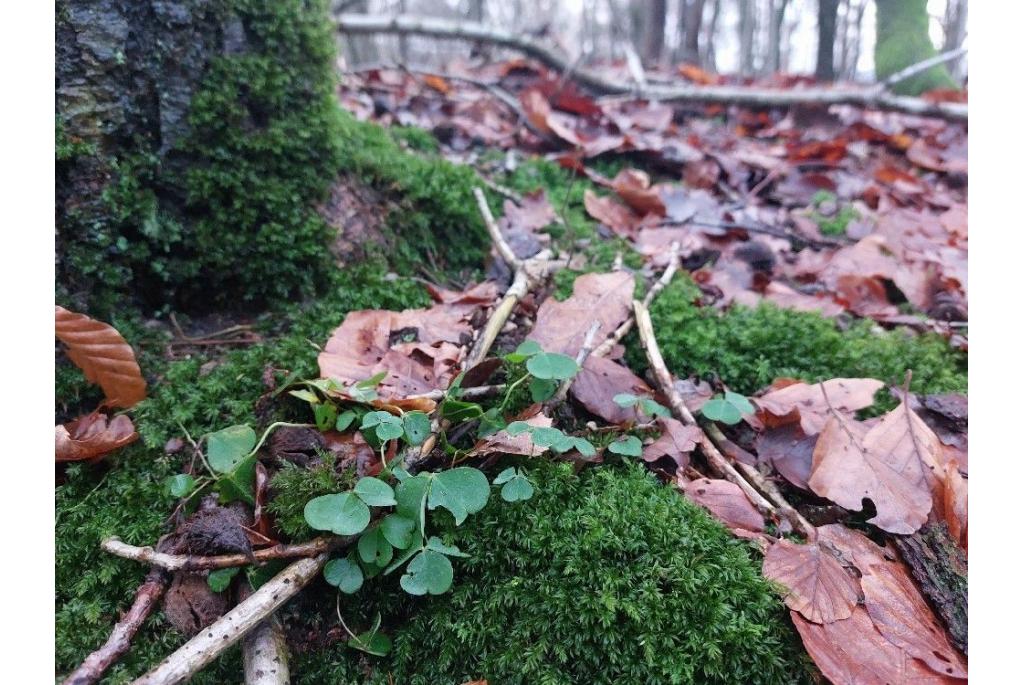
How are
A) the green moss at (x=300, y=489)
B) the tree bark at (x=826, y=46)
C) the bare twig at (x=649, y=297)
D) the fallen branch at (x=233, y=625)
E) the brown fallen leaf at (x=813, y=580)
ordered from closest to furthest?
the fallen branch at (x=233, y=625)
the brown fallen leaf at (x=813, y=580)
the green moss at (x=300, y=489)
the bare twig at (x=649, y=297)
the tree bark at (x=826, y=46)

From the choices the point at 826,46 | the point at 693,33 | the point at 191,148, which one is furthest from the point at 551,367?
the point at 693,33

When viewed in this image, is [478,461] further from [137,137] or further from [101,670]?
[137,137]

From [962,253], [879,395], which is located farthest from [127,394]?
[962,253]

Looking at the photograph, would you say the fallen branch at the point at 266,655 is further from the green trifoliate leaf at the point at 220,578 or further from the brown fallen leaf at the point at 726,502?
the brown fallen leaf at the point at 726,502

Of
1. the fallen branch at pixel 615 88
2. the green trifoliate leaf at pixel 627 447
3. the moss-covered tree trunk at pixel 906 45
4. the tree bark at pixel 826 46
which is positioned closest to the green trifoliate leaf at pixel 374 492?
the green trifoliate leaf at pixel 627 447

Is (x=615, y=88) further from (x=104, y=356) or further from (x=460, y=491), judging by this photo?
(x=460, y=491)

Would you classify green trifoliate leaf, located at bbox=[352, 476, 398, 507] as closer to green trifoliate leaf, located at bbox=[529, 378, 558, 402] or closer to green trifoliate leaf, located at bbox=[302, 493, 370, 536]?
green trifoliate leaf, located at bbox=[302, 493, 370, 536]
